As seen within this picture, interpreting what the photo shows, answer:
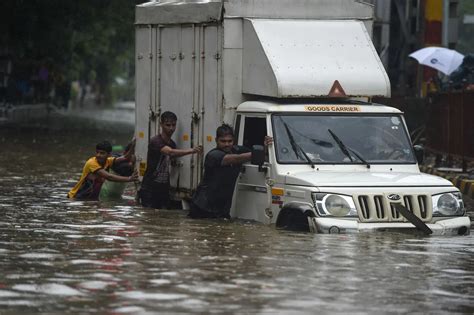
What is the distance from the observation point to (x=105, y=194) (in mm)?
17859

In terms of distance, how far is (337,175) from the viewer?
13.7 metres

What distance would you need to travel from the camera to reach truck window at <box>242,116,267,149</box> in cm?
1456

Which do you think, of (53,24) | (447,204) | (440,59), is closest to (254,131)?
(447,204)

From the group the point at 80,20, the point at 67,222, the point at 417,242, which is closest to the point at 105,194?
the point at 67,222

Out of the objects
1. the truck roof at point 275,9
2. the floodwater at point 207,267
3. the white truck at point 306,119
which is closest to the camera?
the floodwater at point 207,267

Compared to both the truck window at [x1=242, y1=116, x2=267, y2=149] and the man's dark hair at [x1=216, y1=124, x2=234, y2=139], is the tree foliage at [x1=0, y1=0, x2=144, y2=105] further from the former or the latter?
the man's dark hair at [x1=216, y1=124, x2=234, y2=139]

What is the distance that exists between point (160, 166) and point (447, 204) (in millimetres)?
4004

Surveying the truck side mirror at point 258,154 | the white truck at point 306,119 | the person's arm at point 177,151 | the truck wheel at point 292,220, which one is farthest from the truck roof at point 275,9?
the truck wheel at point 292,220

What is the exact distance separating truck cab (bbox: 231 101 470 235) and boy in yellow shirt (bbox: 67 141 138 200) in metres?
2.63

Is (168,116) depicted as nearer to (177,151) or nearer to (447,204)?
(177,151)

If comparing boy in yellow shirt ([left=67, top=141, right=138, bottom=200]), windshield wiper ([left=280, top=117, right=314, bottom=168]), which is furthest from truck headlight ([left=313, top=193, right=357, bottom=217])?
boy in yellow shirt ([left=67, top=141, right=138, bottom=200])

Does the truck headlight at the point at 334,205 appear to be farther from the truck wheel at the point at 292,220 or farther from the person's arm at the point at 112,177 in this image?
the person's arm at the point at 112,177

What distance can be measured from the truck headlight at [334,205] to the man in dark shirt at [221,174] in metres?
1.41

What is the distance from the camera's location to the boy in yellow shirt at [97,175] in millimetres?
17000
